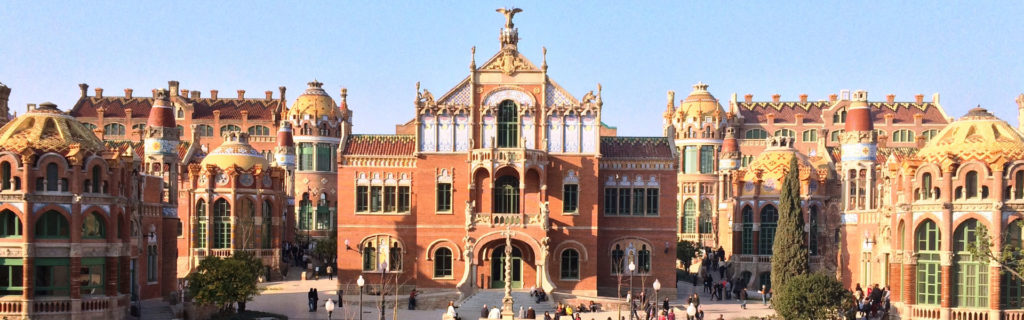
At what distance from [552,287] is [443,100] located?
1248cm

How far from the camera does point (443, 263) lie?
71125mm

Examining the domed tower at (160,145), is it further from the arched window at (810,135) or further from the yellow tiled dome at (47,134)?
the arched window at (810,135)

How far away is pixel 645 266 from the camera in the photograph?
236ft

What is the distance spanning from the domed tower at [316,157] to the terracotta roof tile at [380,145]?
1234 inches

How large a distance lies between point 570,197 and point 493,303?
8603 mm

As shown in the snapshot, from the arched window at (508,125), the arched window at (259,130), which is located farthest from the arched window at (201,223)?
the arched window at (259,130)

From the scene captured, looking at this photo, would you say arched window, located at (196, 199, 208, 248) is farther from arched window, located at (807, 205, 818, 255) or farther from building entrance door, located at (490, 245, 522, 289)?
arched window, located at (807, 205, 818, 255)

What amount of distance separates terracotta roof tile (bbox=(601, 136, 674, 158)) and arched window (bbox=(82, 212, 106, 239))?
1179 inches

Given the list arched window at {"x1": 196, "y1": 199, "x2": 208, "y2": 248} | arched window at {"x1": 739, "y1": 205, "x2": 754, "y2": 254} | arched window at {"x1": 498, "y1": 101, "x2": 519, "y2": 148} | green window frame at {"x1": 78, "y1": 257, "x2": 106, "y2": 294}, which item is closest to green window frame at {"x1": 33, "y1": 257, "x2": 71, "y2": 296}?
green window frame at {"x1": 78, "y1": 257, "x2": 106, "y2": 294}

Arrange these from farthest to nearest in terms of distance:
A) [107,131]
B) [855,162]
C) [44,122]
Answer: [107,131] → [855,162] → [44,122]

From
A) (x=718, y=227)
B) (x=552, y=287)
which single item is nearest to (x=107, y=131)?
(x=718, y=227)

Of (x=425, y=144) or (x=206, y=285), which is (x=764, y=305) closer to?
(x=425, y=144)

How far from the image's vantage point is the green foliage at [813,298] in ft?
174

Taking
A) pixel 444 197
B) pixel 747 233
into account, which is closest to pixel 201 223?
pixel 444 197
